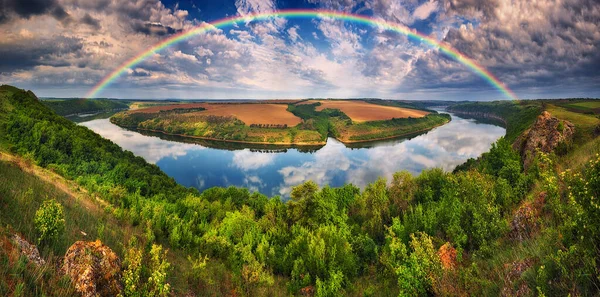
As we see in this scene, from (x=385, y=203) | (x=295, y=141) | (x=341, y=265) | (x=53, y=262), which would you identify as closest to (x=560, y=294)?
(x=53, y=262)

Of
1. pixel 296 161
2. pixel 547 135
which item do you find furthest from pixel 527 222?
pixel 296 161

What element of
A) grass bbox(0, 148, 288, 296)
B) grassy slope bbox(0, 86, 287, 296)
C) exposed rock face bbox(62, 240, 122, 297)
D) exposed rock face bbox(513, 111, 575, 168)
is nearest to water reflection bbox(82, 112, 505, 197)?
exposed rock face bbox(513, 111, 575, 168)

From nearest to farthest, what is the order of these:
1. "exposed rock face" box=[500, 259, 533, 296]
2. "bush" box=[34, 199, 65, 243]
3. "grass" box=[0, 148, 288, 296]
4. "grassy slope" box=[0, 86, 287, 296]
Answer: "grass" box=[0, 148, 288, 296], "grassy slope" box=[0, 86, 287, 296], "exposed rock face" box=[500, 259, 533, 296], "bush" box=[34, 199, 65, 243]

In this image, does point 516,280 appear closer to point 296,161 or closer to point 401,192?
point 401,192

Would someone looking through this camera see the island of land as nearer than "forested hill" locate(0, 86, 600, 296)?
No

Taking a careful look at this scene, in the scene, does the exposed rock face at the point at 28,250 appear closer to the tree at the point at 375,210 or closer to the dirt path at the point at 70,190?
the dirt path at the point at 70,190

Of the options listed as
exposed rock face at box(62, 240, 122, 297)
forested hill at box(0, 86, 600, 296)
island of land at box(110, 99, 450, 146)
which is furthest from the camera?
island of land at box(110, 99, 450, 146)

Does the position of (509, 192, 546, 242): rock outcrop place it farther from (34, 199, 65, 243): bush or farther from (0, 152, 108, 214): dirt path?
(0, 152, 108, 214): dirt path

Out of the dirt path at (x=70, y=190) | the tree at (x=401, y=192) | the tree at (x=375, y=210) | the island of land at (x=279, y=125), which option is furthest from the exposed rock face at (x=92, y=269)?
the island of land at (x=279, y=125)

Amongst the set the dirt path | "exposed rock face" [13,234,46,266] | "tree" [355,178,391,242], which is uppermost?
"exposed rock face" [13,234,46,266]
